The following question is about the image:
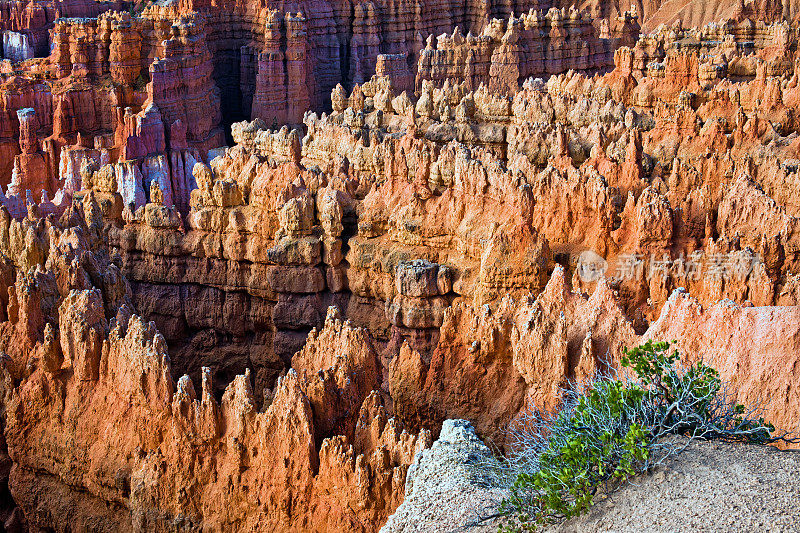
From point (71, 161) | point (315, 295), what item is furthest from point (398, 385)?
point (71, 161)

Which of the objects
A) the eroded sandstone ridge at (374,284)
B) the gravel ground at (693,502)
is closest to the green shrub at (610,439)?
the gravel ground at (693,502)

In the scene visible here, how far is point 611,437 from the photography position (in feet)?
25.0

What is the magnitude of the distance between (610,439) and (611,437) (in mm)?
88

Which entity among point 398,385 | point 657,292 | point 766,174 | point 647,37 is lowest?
point 398,385

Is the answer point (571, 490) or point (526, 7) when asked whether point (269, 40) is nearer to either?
point (526, 7)

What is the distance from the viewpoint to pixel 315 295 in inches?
719

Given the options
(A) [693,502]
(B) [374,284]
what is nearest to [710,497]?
(A) [693,502]

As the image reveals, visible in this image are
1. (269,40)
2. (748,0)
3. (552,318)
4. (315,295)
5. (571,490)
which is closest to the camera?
(571,490)

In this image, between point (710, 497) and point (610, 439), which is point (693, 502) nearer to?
point (710, 497)

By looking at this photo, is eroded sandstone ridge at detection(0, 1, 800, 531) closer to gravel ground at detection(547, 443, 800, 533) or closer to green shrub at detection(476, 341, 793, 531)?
green shrub at detection(476, 341, 793, 531)

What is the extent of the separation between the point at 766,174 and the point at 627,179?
257 cm

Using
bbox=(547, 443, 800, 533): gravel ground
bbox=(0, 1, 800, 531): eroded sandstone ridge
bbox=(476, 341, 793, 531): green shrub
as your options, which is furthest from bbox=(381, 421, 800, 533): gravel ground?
bbox=(0, 1, 800, 531): eroded sandstone ridge

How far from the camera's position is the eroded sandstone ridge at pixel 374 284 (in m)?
11.2

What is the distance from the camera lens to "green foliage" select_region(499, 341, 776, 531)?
7.31m
